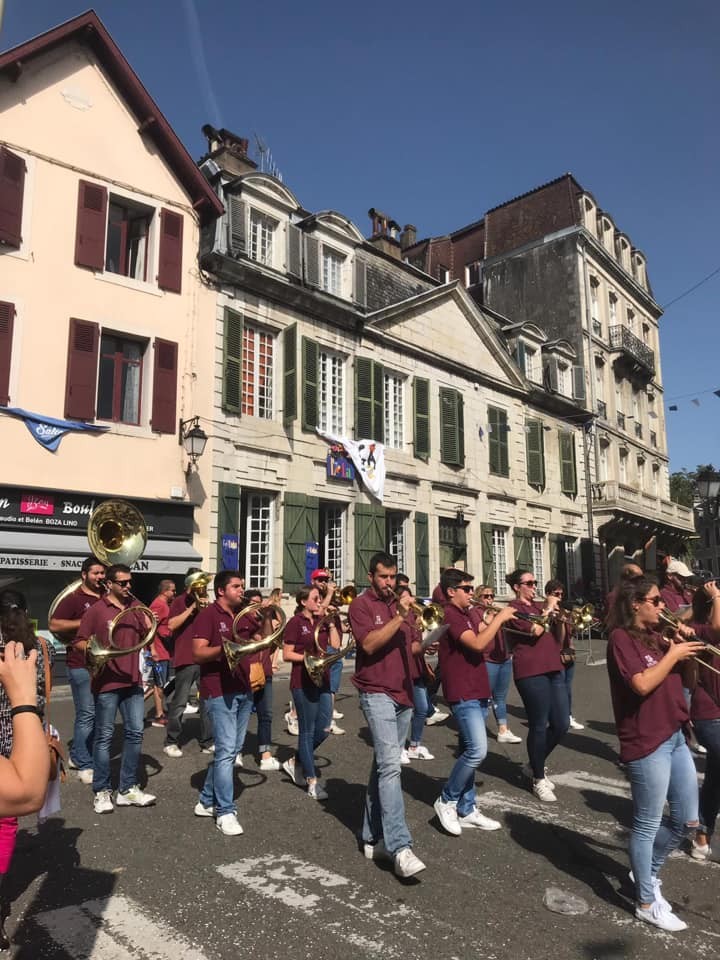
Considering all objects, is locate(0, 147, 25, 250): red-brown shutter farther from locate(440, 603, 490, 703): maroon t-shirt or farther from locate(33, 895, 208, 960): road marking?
locate(33, 895, 208, 960): road marking

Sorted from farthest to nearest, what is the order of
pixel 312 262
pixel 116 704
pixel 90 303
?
1. pixel 312 262
2. pixel 90 303
3. pixel 116 704

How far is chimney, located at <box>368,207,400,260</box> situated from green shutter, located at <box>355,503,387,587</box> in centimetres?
1072

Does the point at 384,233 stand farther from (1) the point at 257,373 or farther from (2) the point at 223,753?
(2) the point at 223,753

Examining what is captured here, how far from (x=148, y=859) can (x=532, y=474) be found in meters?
21.6

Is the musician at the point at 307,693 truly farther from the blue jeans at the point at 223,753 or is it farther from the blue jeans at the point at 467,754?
the blue jeans at the point at 467,754

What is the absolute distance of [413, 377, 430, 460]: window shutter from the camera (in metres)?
20.3

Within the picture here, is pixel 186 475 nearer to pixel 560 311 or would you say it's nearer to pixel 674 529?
pixel 560 311

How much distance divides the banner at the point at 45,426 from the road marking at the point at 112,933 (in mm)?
10388

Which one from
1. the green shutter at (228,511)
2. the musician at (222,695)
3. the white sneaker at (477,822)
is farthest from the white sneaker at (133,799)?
the green shutter at (228,511)

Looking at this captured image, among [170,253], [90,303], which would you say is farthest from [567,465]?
[90,303]

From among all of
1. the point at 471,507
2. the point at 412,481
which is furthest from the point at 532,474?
the point at 412,481

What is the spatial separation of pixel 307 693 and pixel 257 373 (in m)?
11.7

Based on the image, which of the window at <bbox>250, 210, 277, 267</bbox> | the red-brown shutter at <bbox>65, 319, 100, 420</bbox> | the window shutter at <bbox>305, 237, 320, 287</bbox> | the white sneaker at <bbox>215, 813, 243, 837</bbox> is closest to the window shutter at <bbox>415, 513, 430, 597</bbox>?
the window shutter at <bbox>305, 237, 320, 287</bbox>

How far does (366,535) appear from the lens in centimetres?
1825
